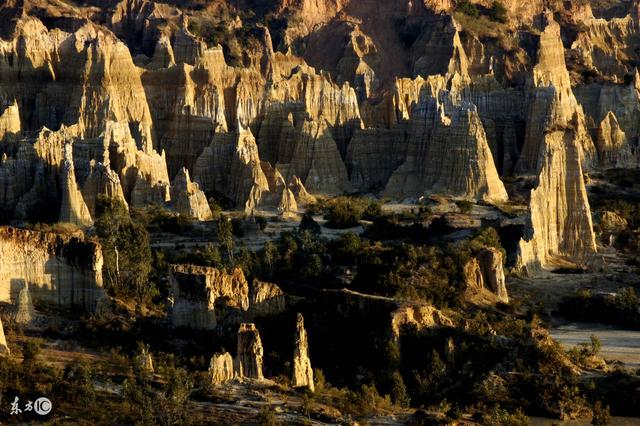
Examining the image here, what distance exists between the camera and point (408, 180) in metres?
81.1

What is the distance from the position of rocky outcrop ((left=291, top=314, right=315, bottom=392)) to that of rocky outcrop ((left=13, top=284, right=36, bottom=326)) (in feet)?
22.6

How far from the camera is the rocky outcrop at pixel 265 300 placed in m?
49.3

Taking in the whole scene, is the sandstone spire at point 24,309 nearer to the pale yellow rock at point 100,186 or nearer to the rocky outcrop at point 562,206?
the rocky outcrop at point 562,206

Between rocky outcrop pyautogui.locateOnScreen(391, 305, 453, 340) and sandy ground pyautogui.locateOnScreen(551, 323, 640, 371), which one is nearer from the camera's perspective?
rocky outcrop pyautogui.locateOnScreen(391, 305, 453, 340)

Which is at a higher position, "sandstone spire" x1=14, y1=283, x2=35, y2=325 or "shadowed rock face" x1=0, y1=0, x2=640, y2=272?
"shadowed rock face" x1=0, y1=0, x2=640, y2=272

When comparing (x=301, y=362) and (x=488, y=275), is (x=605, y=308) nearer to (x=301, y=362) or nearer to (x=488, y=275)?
(x=488, y=275)

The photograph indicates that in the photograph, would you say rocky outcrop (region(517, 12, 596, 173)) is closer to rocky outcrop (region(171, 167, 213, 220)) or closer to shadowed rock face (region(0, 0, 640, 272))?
shadowed rock face (region(0, 0, 640, 272))

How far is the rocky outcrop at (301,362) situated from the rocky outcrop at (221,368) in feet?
5.11

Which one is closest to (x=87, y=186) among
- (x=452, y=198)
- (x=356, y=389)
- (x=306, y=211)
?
(x=306, y=211)

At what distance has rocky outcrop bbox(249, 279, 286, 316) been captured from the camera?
49.3 m

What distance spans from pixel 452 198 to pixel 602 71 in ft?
151

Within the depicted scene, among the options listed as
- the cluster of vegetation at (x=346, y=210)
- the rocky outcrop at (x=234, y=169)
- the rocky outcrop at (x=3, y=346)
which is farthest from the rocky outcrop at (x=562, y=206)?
the rocky outcrop at (x=3, y=346)

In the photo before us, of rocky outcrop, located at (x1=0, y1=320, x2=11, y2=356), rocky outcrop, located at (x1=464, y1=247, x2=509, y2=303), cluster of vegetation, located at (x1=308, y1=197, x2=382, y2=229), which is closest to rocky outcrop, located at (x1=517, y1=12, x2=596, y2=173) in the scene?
cluster of vegetation, located at (x1=308, y1=197, x2=382, y2=229)

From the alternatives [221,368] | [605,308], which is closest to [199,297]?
[221,368]
